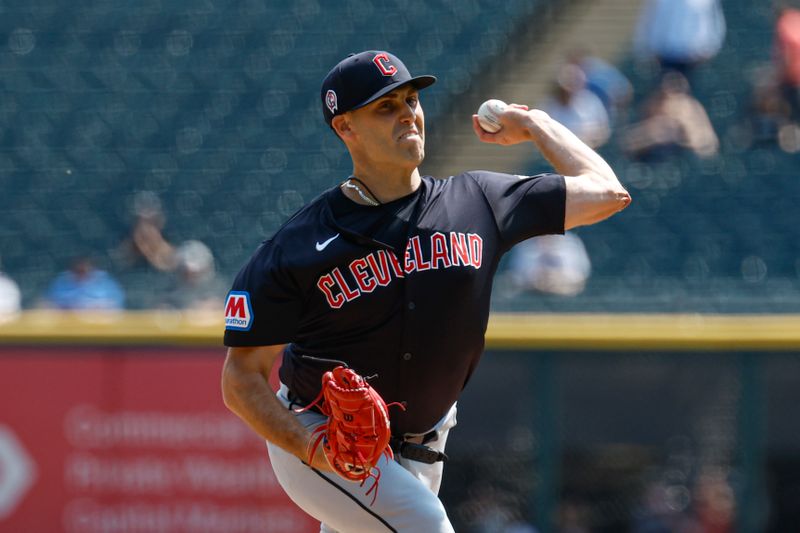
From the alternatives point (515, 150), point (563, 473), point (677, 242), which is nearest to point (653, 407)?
point (563, 473)

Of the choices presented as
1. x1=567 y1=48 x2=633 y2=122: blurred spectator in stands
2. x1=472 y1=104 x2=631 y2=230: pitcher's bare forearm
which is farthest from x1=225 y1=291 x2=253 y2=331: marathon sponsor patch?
x1=567 y1=48 x2=633 y2=122: blurred spectator in stands

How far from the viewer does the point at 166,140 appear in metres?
8.92

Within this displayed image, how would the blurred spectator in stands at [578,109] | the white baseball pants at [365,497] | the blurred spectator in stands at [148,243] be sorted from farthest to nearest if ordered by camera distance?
1. the blurred spectator in stands at [578,109]
2. the blurred spectator in stands at [148,243]
3. the white baseball pants at [365,497]

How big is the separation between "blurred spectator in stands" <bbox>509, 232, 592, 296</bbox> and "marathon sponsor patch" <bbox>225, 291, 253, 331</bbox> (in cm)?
398

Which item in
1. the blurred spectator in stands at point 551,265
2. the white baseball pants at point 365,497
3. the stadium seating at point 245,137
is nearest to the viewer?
the white baseball pants at point 365,497

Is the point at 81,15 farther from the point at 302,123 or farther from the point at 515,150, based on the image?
the point at 515,150

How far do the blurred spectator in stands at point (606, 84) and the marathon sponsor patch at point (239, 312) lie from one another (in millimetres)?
5585

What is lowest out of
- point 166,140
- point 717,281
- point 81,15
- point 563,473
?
point 563,473

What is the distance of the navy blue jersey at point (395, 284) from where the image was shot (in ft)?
10.6

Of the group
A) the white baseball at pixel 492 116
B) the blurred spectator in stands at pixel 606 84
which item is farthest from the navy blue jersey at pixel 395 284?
the blurred spectator in stands at pixel 606 84

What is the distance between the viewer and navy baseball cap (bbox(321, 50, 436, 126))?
10.6 ft

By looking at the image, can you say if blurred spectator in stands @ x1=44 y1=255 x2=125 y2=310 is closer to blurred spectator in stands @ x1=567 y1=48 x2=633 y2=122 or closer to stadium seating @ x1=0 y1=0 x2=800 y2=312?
stadium seating @ x1=0 y1=0 x2=800 y2=312

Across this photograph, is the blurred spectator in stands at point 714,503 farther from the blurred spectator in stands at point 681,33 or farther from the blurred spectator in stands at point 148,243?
the blurred spectator in stands at point 148,243

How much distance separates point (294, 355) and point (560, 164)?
87cm
